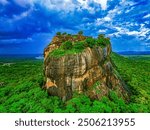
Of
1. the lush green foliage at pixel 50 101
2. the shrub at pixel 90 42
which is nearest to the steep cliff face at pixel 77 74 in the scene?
the shrub at pixel 90 42

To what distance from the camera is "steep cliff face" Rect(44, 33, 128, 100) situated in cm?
1317

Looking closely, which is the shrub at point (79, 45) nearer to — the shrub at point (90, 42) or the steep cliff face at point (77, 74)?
the steep cliff face at point (77, 74)

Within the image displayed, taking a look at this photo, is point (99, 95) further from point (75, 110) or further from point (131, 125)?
point (131, 125)

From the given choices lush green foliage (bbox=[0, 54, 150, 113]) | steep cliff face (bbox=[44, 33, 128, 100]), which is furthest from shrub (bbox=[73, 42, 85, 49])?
lush green foliage (bbox=[0, 54, 150, 113])

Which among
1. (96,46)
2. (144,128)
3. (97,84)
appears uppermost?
(96,46)

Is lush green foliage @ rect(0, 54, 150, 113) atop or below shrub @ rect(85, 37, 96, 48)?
below

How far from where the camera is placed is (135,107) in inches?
549

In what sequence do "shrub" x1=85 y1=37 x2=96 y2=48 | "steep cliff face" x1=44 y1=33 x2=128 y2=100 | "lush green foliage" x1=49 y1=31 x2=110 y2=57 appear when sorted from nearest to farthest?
"steep cliff face" x1=44 y1=33 x2=128 y2=100 < "lush green foliage" x1=49 y1=31 x2=110 y2=57 < "shrub" x1=85 y1=37 x2=96 y2=48

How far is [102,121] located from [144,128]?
134 cm

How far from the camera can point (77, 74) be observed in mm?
13219

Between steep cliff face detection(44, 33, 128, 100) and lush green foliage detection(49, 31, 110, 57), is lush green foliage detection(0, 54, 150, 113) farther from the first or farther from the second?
lush green foliage detection(49, 31, 110, 57)

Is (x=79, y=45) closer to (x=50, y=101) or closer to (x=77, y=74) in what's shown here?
(x=77, y=74)

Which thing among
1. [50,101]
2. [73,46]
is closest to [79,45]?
[73,46]

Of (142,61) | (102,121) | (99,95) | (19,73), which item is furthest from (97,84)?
(142,61)
